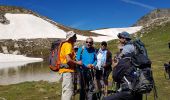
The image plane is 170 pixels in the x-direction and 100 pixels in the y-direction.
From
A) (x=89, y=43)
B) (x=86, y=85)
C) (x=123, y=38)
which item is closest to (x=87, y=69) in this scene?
(x=86, y=85)

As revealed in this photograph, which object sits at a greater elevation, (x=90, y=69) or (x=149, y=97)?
(x=90, y=69)

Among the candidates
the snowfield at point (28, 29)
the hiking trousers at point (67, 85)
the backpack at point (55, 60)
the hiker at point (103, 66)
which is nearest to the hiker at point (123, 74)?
the hiking trousers at point (67, 85)

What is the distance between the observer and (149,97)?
21.2m

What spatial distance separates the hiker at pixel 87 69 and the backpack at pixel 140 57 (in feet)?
15.3

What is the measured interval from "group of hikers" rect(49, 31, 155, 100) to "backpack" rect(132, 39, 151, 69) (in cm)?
11

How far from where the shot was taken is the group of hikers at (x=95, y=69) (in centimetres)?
1216

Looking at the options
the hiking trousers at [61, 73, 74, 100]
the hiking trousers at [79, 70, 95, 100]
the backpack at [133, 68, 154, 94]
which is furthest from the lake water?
the backpack at [133, 68, 154, 94]

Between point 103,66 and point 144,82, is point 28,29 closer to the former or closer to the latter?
point 103,66

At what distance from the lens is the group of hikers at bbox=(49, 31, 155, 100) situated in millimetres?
12156

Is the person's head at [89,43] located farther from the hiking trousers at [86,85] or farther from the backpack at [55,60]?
the backpack at [55,60]

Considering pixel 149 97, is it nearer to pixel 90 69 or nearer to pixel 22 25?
pixel 90 69

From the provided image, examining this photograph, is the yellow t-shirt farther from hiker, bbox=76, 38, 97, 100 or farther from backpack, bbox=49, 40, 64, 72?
hiker, bbox=76, 38, 97, 100

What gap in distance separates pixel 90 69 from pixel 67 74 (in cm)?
244

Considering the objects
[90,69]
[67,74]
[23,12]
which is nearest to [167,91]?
[90,69]
